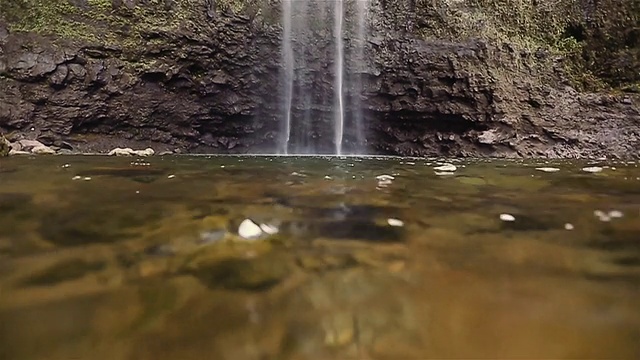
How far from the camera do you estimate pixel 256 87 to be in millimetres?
12133

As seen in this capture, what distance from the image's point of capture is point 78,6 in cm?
1133

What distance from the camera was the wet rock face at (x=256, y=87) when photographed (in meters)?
11.0

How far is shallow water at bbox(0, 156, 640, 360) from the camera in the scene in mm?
1091

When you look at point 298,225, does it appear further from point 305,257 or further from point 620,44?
point 620,44

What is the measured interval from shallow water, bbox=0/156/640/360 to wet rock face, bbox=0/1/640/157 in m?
9.26

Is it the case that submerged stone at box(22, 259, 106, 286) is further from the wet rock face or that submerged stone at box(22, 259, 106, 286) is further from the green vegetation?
the green vegetation

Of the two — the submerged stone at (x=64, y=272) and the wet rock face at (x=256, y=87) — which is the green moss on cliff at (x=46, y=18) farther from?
the submerged stone at (x=64, y=272)

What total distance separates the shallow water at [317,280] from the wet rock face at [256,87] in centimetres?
926

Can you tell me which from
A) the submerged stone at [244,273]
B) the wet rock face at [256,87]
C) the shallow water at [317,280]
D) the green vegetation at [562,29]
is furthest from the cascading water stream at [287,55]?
the submerged stone at [244,273]

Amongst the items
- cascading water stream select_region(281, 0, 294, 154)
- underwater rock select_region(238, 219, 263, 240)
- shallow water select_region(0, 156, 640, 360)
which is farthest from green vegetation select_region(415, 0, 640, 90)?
underwater rock select_region(238, 219, 263, 240)

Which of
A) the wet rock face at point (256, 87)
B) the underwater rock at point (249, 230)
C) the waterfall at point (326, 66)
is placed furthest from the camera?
the waterfall at point (326, 66)

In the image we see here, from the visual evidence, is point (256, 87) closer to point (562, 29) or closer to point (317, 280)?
point (562, 29)

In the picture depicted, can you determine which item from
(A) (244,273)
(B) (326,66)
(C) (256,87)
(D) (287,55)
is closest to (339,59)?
(B) (326,66)

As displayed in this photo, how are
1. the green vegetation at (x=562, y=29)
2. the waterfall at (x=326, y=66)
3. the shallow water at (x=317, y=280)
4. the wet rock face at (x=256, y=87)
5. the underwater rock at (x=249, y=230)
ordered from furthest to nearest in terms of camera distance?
the waterfall at (x=326, y=66)
the green vegetation at (x=562, y=29)
the wet rock face at (x=256, y=87)
the underwater rock at (x=249, y=230)
the shallow water at (x=317, y=280)
